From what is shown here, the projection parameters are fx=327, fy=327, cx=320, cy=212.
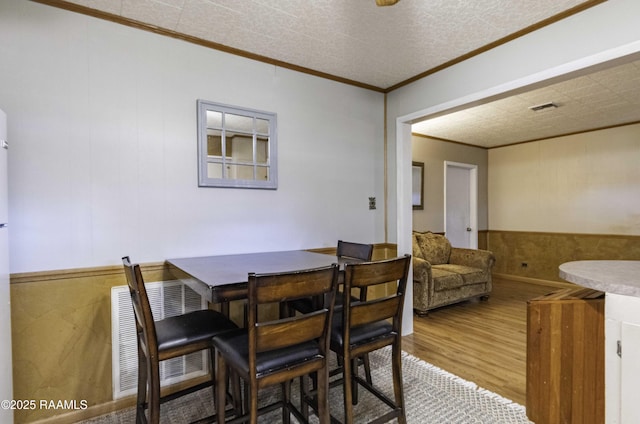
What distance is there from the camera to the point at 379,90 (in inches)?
129

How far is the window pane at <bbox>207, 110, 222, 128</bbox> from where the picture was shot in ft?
7.82

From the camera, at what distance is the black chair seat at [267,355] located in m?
1.31

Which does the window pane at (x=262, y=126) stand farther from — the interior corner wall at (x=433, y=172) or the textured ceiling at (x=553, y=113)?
the interior corner wall at (x=433, y=172)

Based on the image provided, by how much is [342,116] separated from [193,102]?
1342mm

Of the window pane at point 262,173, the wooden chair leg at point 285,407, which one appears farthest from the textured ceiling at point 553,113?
the wooden chair leg at point 285,407

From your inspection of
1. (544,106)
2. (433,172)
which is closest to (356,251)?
(544,106)

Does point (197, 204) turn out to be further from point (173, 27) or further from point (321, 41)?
point (321, 41)

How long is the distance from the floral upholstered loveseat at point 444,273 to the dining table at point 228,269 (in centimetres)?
180

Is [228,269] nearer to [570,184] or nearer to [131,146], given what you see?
[131,146]

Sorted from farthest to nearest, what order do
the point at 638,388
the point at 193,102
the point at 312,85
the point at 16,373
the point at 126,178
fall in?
1. the point at 312,85
2. the point at 193,102
3. the point at 126,178
4. the point at 16,373
5. the point at 638,388

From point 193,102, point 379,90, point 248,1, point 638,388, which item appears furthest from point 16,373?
point 379,90

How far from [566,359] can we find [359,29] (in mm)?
2181

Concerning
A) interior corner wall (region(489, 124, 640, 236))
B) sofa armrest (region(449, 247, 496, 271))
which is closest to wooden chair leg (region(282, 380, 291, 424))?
sofa armrest (region(449, 247, 496, 271))

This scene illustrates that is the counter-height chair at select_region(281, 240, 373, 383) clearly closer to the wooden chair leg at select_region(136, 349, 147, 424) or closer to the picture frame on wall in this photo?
the wooden chair leg at select_region(136, 349, 147, 424)
